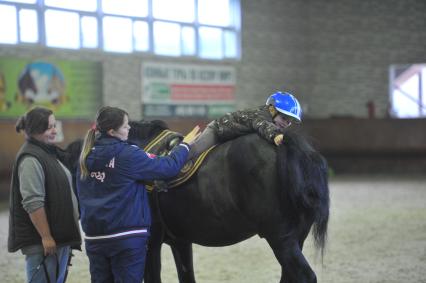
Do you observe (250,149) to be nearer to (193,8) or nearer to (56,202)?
(56,202)

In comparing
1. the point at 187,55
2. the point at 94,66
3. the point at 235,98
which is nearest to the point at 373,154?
the point at 235,98

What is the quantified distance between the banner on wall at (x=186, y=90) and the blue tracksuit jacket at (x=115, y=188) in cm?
1251

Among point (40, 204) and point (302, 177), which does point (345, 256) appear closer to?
point (302, 177)

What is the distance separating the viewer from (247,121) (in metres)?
3.54

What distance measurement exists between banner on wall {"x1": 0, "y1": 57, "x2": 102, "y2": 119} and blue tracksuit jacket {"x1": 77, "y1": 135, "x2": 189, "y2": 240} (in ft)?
35.1

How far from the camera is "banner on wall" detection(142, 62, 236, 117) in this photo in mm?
15586

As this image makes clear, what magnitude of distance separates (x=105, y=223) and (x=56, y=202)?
20.3 inches

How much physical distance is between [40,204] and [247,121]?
140cm

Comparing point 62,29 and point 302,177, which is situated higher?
point 62,29

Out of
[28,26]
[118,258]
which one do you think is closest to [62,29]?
[28,26]

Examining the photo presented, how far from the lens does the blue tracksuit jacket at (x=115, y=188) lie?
295 centimetres

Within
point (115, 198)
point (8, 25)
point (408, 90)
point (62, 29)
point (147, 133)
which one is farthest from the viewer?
point (408, 90)

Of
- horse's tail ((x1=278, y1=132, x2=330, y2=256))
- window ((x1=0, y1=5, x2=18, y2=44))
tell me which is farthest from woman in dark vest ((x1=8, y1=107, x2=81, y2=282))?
window ((x1=0, y1=5, x2=18, y2=44))

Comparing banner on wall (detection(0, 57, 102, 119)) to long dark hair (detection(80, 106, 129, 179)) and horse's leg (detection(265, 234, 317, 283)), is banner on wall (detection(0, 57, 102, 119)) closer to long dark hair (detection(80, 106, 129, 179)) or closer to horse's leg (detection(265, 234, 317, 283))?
long dark hair (detection(80, 106, 129, 179))
